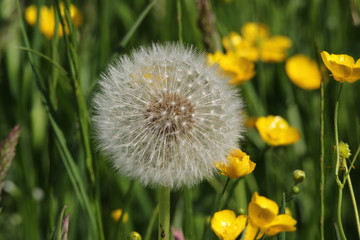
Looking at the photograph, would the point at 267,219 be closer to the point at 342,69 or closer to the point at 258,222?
the point at 258,222

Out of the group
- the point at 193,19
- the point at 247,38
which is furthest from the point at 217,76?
the point at 247,38

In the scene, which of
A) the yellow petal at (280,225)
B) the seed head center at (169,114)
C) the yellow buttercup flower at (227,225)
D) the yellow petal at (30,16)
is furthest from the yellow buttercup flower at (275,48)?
the yellow petal at (280,225)

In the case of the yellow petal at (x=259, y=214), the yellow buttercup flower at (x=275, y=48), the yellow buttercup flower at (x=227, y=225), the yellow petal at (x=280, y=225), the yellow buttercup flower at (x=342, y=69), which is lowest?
the yellow buttercup flower at (x=275, y=48)

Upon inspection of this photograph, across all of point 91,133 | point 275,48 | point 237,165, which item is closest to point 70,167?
point 91,133

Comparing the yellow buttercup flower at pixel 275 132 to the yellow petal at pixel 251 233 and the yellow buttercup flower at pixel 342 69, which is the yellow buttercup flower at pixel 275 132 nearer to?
the yellow buttercup flower at pixel 342 69

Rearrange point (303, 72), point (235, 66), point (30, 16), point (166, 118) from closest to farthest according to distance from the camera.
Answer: point (166, 118), point (235, 66), point (303, 72), point (30, 16)

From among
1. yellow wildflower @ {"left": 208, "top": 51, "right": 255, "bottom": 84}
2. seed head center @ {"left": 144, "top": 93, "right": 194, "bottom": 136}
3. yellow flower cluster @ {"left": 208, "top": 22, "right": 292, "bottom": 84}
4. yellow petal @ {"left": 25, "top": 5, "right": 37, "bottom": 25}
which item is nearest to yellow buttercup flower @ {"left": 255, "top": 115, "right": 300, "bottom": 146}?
yellow wildflower @ {"left": 208, "top": 51, "right": 255, "bottom": 84}

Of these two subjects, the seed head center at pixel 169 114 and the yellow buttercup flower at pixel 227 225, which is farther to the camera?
the seed head center at pixel 169 114
